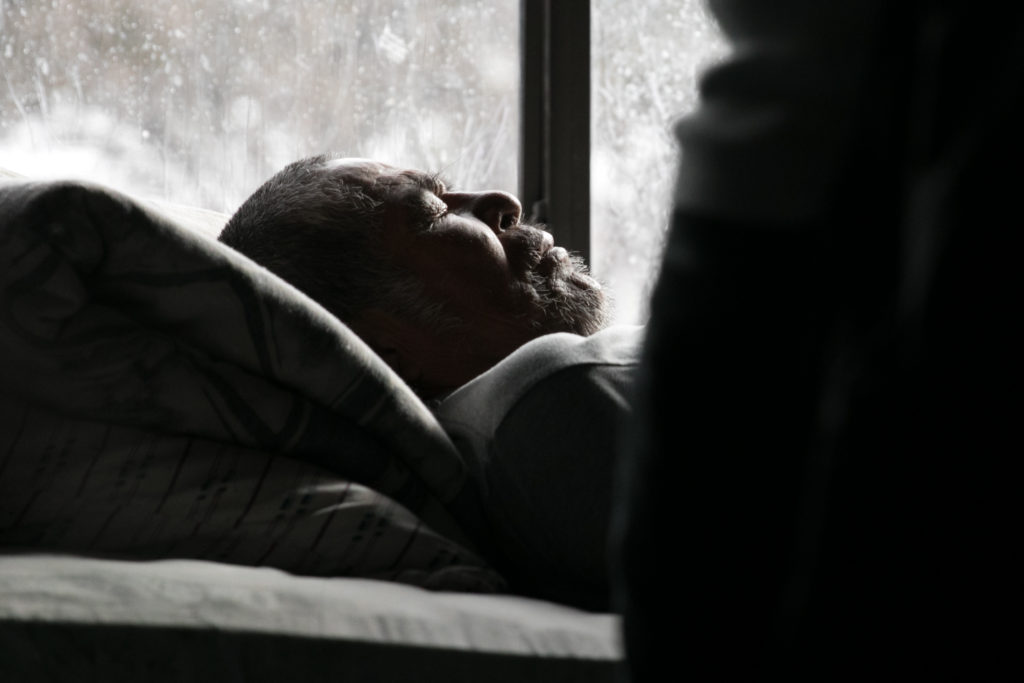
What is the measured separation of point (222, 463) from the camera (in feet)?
2.43

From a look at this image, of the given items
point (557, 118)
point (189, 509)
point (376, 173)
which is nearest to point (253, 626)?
point (189, 509)

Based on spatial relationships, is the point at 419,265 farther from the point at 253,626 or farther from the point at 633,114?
the point at 633,114

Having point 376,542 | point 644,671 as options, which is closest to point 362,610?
point 376,542

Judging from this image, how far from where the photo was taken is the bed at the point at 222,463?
59 centimetres

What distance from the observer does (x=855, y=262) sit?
220 mm

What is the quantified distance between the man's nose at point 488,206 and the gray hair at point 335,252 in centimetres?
14

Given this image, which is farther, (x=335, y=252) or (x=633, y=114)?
(x=633, y=114)

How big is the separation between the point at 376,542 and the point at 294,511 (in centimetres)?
6

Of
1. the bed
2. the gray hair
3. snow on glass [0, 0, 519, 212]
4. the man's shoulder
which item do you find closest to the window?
snow on glass [0, 0, 519, 212]

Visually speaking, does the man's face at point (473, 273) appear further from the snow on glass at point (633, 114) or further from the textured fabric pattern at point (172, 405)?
the snow on glass at point (633, 114)

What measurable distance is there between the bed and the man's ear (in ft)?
1.67

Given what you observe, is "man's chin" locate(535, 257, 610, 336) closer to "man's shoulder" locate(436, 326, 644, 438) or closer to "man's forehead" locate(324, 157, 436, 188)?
"man's forehead" locate(324, 157, 436, 188)

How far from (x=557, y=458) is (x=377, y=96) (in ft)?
5.24

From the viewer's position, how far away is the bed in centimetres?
59
